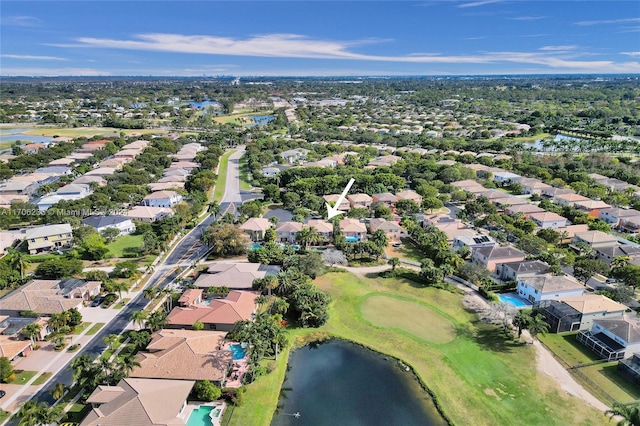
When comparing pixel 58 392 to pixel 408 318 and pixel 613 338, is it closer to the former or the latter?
pixel 408 318

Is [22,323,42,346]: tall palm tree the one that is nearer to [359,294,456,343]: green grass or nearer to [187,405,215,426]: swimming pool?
[187,405,215,426]: swimming pool

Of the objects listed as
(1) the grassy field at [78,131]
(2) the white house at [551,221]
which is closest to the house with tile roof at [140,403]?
(2) the white house at [551,221]

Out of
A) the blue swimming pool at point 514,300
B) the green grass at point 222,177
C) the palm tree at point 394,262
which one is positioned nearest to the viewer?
the blue swimming pool at point 514,300

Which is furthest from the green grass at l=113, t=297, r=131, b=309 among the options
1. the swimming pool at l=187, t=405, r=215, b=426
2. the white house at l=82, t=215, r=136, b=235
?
the white house at l=82, t=215, r=136, b=235

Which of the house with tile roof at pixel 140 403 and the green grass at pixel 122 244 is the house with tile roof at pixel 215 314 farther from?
the green grass at pixel 122 244

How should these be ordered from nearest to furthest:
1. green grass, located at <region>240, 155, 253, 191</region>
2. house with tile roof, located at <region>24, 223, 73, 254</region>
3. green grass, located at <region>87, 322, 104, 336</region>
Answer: green grass, located at <region>87, 322, 104, 336</region>, house with tile roof, located at <region>24, 223, 73, 254</region>, green grass, located at <region>240, 155, 253, 191</region>

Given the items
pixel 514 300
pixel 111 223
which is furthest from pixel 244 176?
pixel 514 300

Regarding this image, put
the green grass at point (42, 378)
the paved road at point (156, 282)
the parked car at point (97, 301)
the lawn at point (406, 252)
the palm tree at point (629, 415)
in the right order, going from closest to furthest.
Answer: the palm tree at point (629, 415)
the green grass at point (42, 378)
the paved road at point (156, 282)
the parked car at point (97, 301)
the lawn at point (406, 252)
